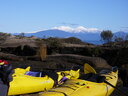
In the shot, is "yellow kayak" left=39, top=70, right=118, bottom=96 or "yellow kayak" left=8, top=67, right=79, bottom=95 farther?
"yellow kayak" left=8, top=67, right=79, bottom=95

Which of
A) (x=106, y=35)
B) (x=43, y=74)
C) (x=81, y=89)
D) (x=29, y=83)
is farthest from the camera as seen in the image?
(x=106, y=35)

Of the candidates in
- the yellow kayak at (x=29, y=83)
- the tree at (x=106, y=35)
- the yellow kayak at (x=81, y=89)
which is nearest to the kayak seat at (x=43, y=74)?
the yellow kayak at (x=29, y=83)

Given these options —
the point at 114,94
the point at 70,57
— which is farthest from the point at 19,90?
the point at 70,57

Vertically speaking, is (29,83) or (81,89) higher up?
(81,89)

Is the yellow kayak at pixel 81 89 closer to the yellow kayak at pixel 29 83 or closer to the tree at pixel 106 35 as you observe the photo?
the yellow kayak at pixel 29 83

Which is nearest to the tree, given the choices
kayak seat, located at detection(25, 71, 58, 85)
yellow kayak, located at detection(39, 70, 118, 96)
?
kayak seat, located at detection(25, 71, 58, 85)

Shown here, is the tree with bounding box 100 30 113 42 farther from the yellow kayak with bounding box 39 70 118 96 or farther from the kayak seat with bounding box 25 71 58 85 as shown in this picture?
the yellow kayak with bounding box 39 70 118 96

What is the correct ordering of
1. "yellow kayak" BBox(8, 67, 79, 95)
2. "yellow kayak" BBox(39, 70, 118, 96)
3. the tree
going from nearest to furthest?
"yellow kayak" BBox(39, 70, 118, 96)
"yellow kayak" BBox(8, 67, 79, 95)
the tree

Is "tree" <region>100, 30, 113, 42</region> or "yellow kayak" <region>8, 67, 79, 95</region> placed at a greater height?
"tree" <region>100, 30, 113, 42</region>

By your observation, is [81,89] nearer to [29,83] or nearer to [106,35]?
[29,83]

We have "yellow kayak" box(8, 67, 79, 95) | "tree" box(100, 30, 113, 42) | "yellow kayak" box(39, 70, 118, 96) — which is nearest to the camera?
"yellow kayak" box(39, 70, 118, 96)

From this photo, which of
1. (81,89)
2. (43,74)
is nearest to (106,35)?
(43,74)

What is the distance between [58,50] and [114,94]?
18285 millimetres

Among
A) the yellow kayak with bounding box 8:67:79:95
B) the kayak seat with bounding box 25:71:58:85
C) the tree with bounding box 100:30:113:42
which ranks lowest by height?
the yellow kayak with bounding box 8:67:79:95
